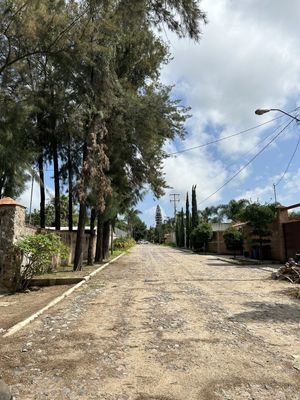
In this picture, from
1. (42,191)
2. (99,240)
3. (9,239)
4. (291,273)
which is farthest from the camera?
(99,240)

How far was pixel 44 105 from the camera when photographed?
2184 cm

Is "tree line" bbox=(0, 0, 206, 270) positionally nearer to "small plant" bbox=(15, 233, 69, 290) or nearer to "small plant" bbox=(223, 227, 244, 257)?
"small plant" bbox=(15, 233, 69, 290)

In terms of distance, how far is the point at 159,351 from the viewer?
6051 mm

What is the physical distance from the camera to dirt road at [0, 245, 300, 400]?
4617mm

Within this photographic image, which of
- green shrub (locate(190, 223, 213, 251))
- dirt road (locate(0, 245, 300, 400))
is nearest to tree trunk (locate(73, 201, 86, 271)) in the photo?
dirt road (locate(0, 245, 300, 400))

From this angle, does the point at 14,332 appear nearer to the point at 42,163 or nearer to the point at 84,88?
the point at 84,88

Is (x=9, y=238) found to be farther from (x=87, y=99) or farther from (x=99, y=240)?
(x=99, y=240)

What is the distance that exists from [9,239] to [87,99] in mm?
7090

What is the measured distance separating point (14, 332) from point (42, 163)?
20.0 metres

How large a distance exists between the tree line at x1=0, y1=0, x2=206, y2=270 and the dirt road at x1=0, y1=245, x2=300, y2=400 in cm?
564

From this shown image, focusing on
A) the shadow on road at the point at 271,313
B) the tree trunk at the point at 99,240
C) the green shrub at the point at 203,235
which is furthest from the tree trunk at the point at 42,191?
the green shrub at the point at 203,235

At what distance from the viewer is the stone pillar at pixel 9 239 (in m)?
13.9

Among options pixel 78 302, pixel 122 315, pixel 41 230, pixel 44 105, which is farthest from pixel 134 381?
pixel 44 105

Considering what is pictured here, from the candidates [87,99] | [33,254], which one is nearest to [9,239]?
[33,254]
